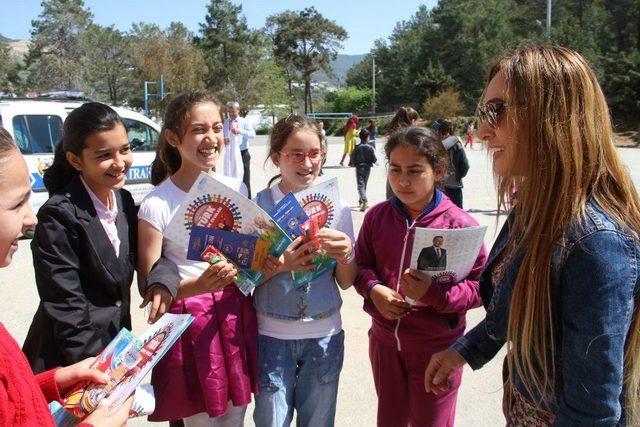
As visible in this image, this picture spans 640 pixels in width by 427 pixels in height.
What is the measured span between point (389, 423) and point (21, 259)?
5877 mm

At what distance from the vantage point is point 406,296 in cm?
207

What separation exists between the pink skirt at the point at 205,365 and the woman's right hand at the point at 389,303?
551mm

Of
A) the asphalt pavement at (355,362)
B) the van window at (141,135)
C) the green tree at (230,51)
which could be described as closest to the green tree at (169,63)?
the green tree at (230,51)

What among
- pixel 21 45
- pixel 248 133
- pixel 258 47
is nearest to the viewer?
pixel 248 133

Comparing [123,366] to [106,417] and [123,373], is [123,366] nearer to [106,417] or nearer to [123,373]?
[123,373]

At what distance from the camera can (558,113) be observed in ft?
4.34

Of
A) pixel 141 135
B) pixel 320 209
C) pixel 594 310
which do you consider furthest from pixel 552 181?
pixel 141 135

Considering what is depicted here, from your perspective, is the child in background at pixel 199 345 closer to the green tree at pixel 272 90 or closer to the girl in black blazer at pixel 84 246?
the girl in black blazer at pixel 84 246

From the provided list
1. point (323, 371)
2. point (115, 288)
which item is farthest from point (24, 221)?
point (323, 371)

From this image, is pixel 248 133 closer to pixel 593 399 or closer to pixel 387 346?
pixel 387 346

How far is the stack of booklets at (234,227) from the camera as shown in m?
1.90

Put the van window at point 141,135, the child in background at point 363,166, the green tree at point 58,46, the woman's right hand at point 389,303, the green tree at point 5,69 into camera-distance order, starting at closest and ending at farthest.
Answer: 1. the woman's right hand at point 389,303
2. the child in background at point 363,166
3. the van window at point 141,135
4. the green tree at point 58,46
5. the green tree at point 5,69

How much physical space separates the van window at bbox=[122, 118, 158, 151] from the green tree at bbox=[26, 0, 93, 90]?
36.4 meters

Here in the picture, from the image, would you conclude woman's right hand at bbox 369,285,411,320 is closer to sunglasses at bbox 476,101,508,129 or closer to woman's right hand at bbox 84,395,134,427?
sunglasses at bbox 476,101,508,129
